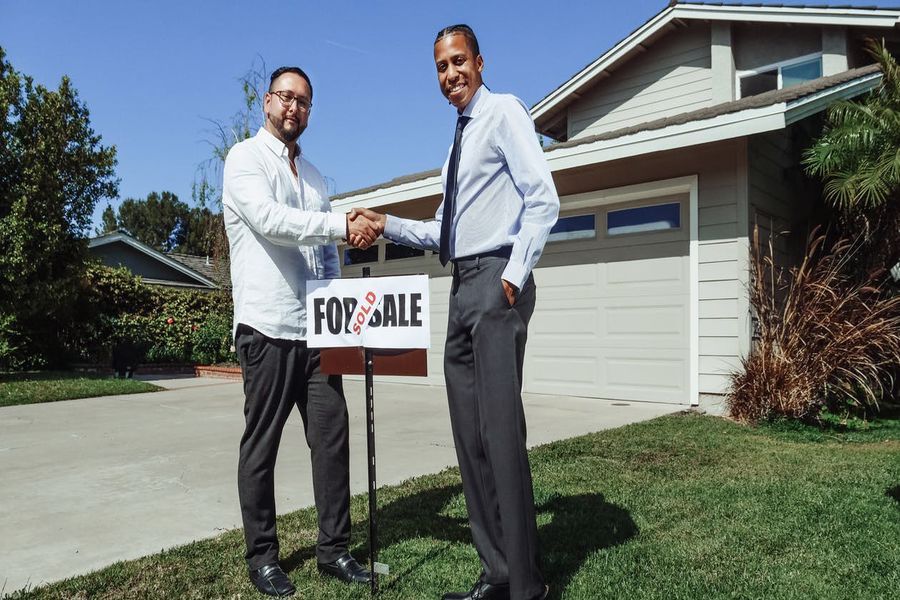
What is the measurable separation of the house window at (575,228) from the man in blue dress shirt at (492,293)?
232 inches

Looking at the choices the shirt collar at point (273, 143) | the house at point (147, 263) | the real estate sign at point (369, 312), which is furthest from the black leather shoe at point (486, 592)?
the house at point (147, 263)

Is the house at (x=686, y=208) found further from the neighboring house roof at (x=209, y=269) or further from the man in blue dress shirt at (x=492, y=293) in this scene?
the neighboring house roof at (x=209, y=269)

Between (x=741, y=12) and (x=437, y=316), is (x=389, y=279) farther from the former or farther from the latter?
(x=741, y=12)

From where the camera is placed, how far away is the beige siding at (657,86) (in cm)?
1052

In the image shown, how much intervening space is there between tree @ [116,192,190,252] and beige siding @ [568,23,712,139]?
44.6 m

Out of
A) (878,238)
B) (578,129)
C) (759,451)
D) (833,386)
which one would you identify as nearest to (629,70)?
(578,129)

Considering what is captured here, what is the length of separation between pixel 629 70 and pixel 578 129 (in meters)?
1.31

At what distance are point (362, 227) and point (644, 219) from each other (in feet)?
19.0

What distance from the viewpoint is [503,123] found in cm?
238

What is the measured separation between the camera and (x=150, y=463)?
191 inches

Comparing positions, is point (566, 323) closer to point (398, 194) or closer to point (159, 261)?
point (398, 194)

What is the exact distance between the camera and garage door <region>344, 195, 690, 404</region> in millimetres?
7500

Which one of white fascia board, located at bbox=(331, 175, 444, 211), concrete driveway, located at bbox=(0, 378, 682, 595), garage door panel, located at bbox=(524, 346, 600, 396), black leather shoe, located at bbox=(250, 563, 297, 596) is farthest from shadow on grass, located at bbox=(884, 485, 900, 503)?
white fascia board, located at bbox=(331, 175, 444, 211)

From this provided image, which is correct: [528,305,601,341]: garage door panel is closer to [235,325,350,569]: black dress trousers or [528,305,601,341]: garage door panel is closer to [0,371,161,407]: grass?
[235,325,350,569]: black dress trousers
